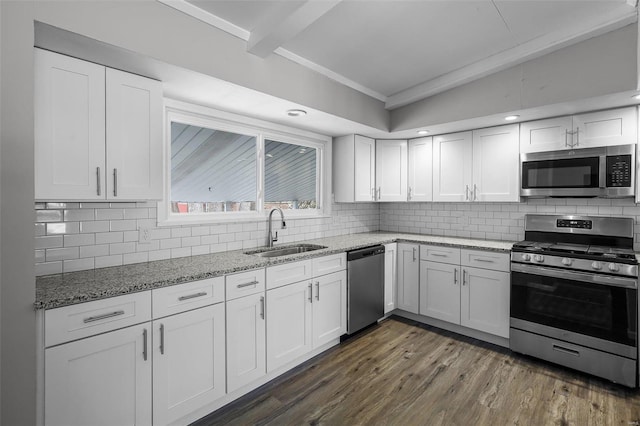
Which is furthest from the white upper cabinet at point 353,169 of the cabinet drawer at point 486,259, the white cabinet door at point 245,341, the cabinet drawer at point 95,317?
the cabinet drawer at point 95,317

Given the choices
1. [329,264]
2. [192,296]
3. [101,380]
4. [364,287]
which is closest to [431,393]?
[364,287]

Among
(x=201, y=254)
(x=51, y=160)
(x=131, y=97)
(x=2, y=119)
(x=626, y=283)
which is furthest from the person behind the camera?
(x=201, y=254)

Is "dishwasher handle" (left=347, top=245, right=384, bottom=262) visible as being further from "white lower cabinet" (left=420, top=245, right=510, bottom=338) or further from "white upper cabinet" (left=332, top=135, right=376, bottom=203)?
"white upper cabinet" (left=332, top=135, right=376, bottom=203)

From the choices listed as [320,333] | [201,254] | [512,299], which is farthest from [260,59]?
[512,299]

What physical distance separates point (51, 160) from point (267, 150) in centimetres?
192

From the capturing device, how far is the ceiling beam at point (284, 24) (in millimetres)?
1839

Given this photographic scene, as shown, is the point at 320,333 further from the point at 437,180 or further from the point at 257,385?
the point at 437,180

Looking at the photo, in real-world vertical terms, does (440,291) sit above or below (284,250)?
below

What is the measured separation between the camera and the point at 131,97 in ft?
6.38

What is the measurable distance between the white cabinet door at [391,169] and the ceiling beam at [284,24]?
2.16m

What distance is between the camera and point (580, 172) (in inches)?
110

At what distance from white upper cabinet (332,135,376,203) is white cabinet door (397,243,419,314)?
2.57 feet

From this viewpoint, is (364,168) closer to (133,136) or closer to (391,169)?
(391,169)

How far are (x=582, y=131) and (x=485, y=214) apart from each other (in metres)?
1.22
